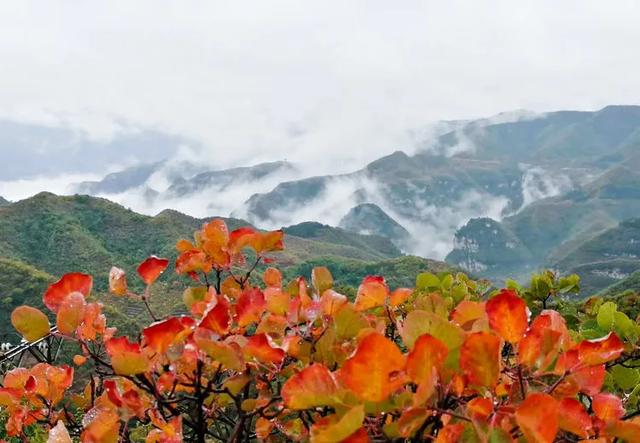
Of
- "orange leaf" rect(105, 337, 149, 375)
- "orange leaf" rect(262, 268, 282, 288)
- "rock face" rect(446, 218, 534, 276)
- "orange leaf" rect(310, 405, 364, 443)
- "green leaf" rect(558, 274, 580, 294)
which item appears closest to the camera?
"orange leaf" rect(310, 405, 364, 443)

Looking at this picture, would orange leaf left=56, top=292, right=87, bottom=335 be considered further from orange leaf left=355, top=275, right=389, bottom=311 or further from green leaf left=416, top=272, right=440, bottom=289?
green leaf left=416, top=272, right=440, bottom=289

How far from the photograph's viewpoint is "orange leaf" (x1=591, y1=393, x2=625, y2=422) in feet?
4.11

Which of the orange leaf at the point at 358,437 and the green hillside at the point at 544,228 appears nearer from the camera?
the orange leaf at the point at 358,437

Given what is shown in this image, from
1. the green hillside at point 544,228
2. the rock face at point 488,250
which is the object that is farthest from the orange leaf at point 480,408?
the rock face at point 488,250

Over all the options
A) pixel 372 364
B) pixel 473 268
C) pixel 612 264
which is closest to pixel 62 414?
pixel 372 364

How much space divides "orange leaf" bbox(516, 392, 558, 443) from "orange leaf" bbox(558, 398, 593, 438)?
0.15 m

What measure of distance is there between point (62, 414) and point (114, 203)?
70712 millimetres

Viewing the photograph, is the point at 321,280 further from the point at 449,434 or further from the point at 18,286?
the point at 18,286

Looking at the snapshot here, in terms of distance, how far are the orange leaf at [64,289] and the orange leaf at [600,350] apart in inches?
47.3

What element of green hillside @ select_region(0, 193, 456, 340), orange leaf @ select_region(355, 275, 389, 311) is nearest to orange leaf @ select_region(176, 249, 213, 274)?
orange leaf @ select_region(355, 275, 389, 311)

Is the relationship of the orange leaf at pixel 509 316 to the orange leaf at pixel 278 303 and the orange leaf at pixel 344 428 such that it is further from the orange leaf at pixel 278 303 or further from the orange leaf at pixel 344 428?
the orange leaf at pixel 278 303

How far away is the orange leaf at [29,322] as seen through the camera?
1495mm

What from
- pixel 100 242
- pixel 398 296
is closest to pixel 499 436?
pixel 398 296

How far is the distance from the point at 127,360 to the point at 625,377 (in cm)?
150
